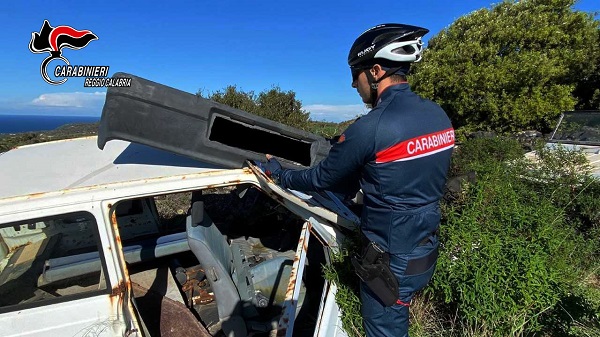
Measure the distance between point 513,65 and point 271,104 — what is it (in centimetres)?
839

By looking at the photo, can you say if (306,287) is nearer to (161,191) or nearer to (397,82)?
(161,191)

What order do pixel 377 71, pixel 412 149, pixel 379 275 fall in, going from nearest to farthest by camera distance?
pixel 412 149, pixel 379 275, pixel 377 71

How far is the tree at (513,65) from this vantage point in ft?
38.1

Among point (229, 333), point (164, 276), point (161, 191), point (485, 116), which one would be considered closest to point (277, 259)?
point (229, 333)

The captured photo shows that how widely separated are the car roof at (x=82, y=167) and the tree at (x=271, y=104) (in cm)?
766

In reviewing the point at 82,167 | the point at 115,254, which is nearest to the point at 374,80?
the point at 115,254

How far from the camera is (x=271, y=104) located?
10453 mm

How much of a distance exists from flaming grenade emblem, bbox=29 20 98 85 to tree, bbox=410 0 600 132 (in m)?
11.8

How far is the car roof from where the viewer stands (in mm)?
1935

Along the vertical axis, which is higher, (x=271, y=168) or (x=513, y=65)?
(x=513, y=65)

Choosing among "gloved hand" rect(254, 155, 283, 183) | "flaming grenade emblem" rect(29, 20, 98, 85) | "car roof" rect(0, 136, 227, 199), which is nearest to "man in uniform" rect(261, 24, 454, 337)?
"gloved hand" rect(254, 155, 283, 183)

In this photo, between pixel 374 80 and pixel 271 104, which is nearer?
pixel 374 80

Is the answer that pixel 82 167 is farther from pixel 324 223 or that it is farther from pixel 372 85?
pixel 372 85

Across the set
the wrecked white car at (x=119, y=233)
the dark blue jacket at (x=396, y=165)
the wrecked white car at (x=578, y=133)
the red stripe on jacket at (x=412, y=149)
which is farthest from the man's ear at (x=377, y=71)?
the wrecked white car at (x=578, y=133)
